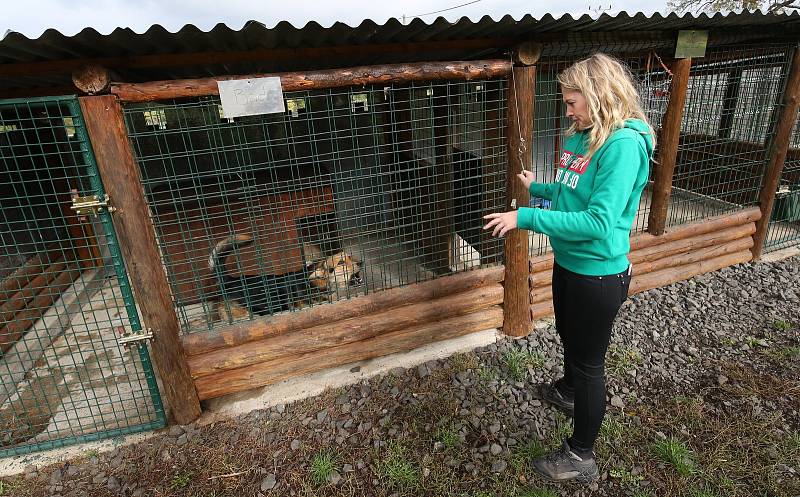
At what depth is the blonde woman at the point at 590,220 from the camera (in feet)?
6.13

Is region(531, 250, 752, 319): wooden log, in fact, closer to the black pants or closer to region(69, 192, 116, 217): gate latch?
the black pants

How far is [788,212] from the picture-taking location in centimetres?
566

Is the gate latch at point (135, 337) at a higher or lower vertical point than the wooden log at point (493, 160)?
lower

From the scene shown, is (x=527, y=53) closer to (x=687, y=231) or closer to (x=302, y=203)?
(x=302, y=203)

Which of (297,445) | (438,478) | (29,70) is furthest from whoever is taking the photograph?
(297,445)

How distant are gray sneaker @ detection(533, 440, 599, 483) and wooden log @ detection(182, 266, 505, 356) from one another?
59.7 inches

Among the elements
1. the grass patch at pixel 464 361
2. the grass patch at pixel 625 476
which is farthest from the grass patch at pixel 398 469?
the grass patch at pixel 625 476

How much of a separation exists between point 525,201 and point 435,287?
981mm

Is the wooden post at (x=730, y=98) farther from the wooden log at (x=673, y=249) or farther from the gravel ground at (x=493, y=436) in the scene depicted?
the gravel ground at (x=493, y=436)

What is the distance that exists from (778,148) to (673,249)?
1584mm

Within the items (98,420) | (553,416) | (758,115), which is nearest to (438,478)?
(553,416)

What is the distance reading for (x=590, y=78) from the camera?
190 cm

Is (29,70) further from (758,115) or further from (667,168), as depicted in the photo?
(758,115)

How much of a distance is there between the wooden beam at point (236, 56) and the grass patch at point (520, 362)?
2.34 metres
